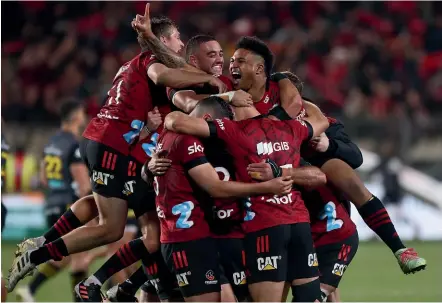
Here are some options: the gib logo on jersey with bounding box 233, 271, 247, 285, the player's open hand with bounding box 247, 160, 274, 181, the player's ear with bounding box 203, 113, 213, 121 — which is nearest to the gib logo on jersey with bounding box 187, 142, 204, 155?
the player's ear with bounding box 203, 113, 213, 121

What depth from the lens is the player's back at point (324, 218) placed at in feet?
24.1

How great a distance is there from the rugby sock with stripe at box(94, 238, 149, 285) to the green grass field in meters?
2.60

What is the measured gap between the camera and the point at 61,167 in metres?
10.8

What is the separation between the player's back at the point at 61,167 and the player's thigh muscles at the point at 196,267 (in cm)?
431

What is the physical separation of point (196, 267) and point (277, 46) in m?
12.8

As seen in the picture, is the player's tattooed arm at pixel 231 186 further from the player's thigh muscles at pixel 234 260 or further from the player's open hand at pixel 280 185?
the player's thigh muscles at pixel 234 260

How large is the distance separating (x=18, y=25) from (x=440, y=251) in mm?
9651

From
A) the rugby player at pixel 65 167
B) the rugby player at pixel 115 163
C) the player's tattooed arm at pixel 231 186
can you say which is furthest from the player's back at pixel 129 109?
the rugby player at pixel 65 167

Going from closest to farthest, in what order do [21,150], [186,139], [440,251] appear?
[186,139], [440,251], [21,150]

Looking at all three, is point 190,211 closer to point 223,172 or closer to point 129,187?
point 223,172

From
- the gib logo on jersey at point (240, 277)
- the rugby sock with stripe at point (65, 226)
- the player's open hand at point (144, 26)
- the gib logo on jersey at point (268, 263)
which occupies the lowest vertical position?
the gib logo on jersey at point (240, 277)

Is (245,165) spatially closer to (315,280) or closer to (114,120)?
(315,280)

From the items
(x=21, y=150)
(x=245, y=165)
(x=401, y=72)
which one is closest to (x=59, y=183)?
(x=245, y=165)

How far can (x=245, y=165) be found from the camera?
21.4ft
